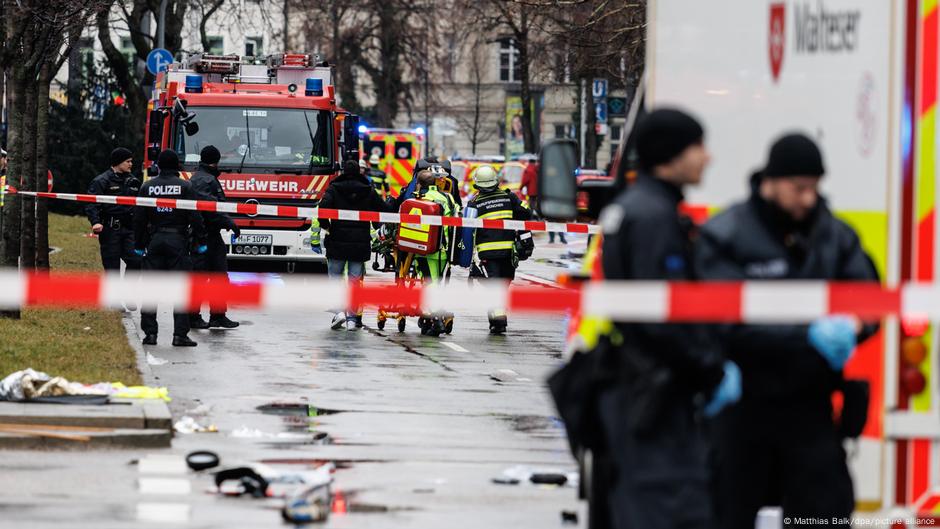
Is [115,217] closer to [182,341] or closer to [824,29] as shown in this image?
[182,341]

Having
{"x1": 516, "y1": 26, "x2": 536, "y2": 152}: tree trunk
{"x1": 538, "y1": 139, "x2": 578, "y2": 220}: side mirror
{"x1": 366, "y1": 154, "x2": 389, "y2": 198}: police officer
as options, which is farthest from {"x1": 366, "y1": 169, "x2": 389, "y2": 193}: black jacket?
{"x1": 538, "y1": 139, "x2": 578, "y2": 220}: side mirror

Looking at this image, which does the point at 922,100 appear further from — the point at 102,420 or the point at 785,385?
the point at 102,420

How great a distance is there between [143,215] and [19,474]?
22.8 ft

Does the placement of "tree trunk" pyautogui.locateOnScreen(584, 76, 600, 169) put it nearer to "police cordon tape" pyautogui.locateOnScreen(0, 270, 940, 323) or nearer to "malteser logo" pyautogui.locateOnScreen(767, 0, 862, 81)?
"malteser logo" pyautogui.locateOnScreen(767, 0, 862, 81)

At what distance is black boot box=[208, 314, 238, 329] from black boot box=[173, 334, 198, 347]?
180 centimetres

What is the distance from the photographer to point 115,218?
1784 cm

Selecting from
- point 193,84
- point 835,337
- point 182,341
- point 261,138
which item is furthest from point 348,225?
point 835,337

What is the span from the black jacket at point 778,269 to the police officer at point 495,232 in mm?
12110

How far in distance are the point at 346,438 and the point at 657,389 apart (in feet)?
18.8

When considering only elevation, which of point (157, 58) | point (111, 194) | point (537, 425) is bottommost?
point (537, 425)

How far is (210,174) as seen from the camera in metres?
17.4

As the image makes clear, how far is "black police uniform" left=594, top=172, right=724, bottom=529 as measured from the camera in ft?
17.7

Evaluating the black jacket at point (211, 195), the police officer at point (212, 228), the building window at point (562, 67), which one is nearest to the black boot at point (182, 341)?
the police officer at point (212, 228)

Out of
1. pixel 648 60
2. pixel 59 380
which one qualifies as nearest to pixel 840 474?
pixel 648 60
